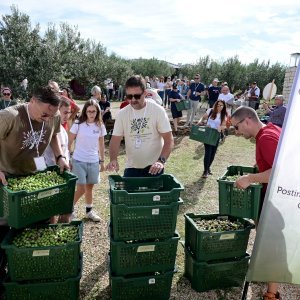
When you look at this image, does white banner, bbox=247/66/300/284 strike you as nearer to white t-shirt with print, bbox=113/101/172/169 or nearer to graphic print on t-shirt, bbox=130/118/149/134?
white t-shirt with print, bbox=113/101/172/169

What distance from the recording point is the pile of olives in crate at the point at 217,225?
3.60 meters

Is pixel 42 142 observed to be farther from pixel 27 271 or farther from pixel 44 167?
pixel 27 271

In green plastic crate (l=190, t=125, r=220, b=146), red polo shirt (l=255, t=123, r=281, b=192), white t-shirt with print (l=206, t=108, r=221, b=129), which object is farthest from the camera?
white t-shirt with print (l=206, t=108, r=221, b=129)

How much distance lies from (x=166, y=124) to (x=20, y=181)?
69.6 inches

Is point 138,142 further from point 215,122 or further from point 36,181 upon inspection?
point 215,122

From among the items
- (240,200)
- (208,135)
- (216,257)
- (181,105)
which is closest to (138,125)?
(240,200)

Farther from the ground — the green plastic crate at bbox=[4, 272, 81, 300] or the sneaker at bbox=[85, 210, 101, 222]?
the green plastic crate at bbox=[4, 272, 81, 300]

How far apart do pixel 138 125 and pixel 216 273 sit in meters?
1.91

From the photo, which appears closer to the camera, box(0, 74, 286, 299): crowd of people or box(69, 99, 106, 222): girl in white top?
box(0, 74, 286, 299): crowd of people

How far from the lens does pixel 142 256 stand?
329 centimetres

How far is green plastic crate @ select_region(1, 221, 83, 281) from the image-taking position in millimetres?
2986

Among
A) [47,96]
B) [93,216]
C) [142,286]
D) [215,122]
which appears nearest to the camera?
[47,96]

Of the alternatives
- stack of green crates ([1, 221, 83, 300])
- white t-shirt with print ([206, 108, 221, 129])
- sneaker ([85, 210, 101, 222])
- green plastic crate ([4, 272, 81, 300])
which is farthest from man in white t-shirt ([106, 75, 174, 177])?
white t-shirt with print ([206, 108, 221, 129])

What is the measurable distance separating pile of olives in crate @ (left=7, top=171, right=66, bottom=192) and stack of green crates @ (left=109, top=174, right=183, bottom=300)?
57 cm
